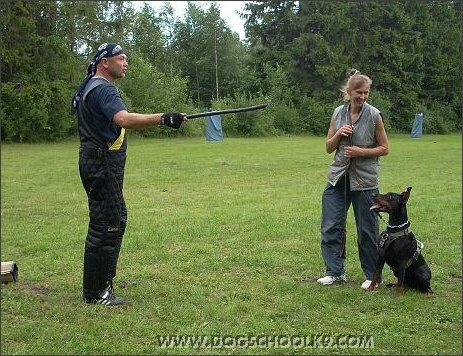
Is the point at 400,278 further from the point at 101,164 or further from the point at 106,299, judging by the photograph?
the point at 101,164

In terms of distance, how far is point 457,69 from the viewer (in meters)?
51.2

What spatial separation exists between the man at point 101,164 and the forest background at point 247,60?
25.9m

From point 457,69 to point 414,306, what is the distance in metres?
51.6

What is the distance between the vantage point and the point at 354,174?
5.29 meters

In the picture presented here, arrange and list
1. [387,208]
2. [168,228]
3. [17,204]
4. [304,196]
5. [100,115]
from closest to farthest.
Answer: [100,115]
[387,208]
[168,228]
[17,204]
[304,196]

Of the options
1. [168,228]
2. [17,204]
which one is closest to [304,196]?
[168,228]

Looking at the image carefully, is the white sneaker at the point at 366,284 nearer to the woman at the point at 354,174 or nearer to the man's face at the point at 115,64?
the woman at the point at 354,174

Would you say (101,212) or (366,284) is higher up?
(101,212)

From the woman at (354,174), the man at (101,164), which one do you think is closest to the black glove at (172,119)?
the man at (101,164)

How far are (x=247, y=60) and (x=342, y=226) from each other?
44.7 metres

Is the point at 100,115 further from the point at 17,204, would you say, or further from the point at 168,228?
the point at 17,204

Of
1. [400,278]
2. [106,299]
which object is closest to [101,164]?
[106,299]

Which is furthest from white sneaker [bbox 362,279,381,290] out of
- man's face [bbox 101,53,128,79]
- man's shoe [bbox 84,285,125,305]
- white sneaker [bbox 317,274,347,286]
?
man's face [bbox 101,53,128,79]

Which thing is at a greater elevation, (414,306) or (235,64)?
(235,64)
